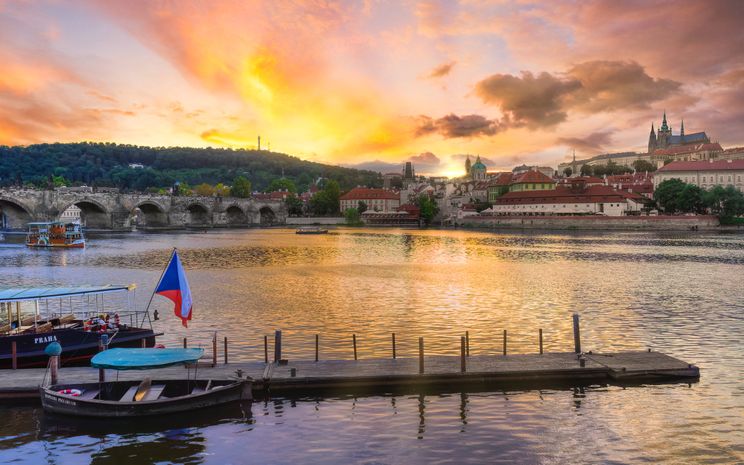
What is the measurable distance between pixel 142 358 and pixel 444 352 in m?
11.7

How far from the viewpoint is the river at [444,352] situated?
13922mm

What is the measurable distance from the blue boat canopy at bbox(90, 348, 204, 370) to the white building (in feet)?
534

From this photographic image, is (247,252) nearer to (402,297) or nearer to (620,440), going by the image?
(402,297)

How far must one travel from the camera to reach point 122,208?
148 m

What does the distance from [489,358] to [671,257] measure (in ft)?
184

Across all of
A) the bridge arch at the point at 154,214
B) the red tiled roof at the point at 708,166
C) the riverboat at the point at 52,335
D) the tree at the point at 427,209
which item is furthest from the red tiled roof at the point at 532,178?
the riverboat at the point at 52,335

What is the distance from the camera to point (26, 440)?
47.1 ft

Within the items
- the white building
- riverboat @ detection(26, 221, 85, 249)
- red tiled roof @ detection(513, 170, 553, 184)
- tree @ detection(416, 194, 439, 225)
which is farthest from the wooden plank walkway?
red tiled roof @ detection(513, 170, 553, 184)

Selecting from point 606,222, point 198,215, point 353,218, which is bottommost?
point 606,222

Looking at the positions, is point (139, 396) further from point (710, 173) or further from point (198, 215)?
point (198, 215)

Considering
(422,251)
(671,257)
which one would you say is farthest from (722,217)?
(422,251)

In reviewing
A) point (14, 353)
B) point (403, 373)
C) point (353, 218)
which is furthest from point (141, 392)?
point (353, 218)

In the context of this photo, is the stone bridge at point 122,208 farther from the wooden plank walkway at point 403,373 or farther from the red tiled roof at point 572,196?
the wooden plank walkway at point 403,373

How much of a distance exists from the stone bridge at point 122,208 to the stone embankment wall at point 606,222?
85.5m
